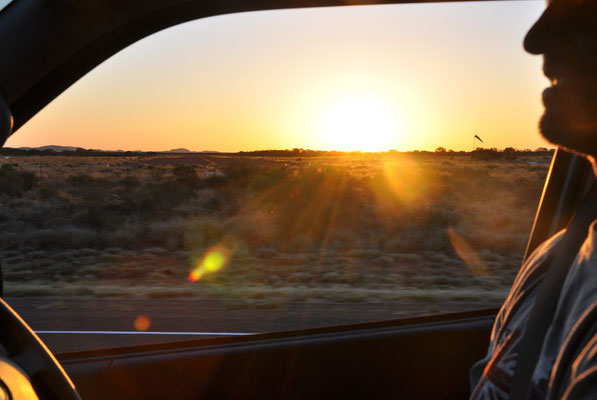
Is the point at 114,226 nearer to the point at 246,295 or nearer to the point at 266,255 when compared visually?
the point at 266,255

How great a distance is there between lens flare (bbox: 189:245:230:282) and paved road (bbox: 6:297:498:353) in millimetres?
2079

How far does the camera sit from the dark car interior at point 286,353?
6.07 feet

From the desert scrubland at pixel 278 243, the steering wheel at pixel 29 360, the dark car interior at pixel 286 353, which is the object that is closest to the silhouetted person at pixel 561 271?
the dark car interior at pixel 286 353

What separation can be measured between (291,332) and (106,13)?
1.69 meters

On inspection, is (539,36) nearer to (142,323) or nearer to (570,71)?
(570,71)

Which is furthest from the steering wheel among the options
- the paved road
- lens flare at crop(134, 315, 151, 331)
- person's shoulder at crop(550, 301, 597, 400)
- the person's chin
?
lens flare at crop(134, 315, 151, 331)

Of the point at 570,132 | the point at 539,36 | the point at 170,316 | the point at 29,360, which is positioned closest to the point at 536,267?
the point at 570,132

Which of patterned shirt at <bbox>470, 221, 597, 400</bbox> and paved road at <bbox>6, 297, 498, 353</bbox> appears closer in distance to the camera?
patterned shirt at <bbox>470, 221, 597, 400</bbox>

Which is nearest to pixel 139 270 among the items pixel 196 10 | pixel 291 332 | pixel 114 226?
pixel 114 226

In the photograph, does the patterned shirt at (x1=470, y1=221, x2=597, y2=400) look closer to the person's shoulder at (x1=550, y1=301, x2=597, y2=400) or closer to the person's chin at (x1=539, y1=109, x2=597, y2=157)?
the person's shoulder at (x1=550, y1=301, x2=597, y2=400)

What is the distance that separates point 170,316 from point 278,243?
5929 mm

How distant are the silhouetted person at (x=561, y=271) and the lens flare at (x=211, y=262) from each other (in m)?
6.69

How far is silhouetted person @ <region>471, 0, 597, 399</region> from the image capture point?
4.75ft

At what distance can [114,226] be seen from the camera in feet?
45.2
